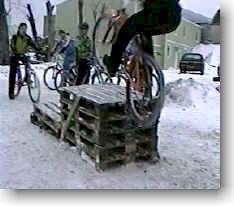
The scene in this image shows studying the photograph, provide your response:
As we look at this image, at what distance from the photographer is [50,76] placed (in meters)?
2.49

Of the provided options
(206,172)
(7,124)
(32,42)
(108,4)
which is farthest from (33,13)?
(206,172)

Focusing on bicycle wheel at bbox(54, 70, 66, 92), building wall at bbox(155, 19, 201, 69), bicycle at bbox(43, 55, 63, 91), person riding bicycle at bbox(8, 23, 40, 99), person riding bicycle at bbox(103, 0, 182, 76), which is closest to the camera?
person riding bicycle at bbox(103, 0, 182, 76)

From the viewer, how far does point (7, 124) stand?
227 cm

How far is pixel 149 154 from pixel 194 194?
0.33 m

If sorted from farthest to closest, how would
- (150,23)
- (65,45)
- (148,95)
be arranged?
(65,45) → (148,95) → (150,23)

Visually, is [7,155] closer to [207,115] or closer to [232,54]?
[207,115]

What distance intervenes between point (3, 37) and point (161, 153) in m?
0.85

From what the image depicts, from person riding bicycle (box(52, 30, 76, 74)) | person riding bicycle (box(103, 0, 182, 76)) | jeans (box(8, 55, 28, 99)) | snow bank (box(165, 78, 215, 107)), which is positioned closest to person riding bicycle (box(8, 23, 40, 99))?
jeans (box(8, 55, 28, 99))

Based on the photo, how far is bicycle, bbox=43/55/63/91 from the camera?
2.40 m

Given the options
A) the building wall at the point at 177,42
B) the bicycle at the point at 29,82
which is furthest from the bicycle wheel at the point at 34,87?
the building wall at the point at 177,42

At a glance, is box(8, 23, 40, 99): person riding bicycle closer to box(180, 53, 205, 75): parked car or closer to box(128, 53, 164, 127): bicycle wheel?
box(128, 53, 164, 127): bicycle wheel

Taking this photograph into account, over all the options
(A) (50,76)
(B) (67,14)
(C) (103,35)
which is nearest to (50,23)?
(B) (67,14)

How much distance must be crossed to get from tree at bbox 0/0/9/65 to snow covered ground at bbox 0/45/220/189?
0.06 meters

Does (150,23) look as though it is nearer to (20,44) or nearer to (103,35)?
(103,35)
